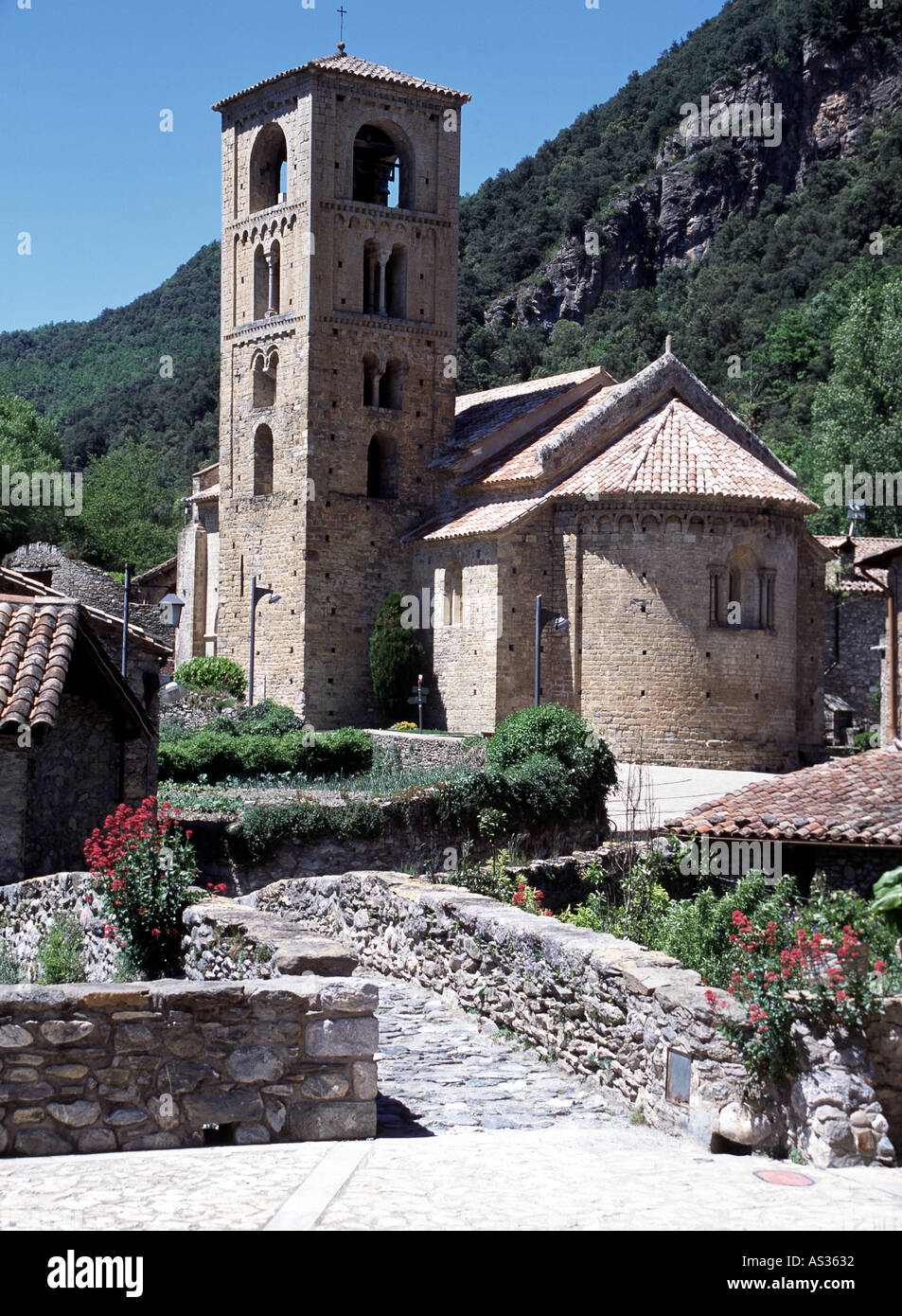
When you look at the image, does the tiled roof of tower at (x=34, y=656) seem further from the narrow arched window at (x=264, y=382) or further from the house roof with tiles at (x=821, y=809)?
the narrow arched window at (x=264, y=382)

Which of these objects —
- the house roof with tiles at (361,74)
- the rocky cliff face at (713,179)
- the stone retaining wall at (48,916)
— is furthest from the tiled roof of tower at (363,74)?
the rocky cliff face at (713,179)

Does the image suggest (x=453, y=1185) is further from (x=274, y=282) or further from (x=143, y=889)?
(x=274, y=282)

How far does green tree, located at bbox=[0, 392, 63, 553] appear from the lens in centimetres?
5500

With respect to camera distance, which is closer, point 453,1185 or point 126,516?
point 453,1185

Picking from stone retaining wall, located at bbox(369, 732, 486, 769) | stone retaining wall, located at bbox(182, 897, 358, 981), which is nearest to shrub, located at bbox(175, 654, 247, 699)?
stone retaining wall, located at bbox(369, 732, 486, 769)

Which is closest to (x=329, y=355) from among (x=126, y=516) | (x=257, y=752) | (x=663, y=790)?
(x=257, y=752)

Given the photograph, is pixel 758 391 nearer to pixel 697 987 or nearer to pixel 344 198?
pixel 344 198

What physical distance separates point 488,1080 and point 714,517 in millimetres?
22998

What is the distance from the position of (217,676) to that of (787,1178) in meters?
30.1

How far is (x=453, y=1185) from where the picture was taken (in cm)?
608

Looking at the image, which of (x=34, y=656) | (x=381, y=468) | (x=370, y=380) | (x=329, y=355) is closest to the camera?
(x=34, y=656)

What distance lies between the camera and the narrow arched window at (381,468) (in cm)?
3669

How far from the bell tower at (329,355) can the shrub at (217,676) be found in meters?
0.50

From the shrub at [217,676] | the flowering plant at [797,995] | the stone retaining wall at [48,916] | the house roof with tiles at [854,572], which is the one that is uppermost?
the house roof with tiles at [854,572]
